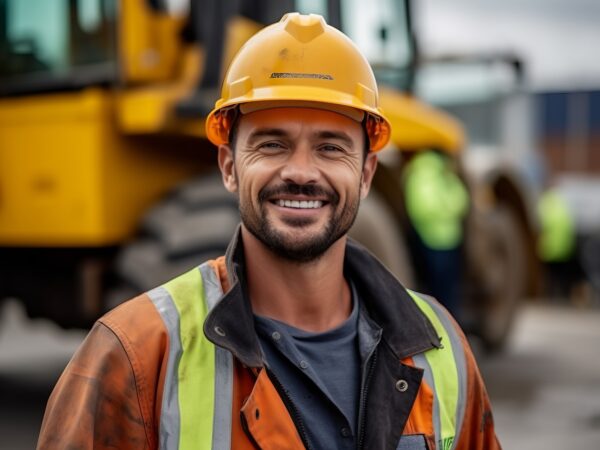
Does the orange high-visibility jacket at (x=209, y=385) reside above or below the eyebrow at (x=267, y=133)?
below

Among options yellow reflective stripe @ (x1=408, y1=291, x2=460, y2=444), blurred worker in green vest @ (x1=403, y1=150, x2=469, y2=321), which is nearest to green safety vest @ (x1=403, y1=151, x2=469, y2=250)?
blurred worker in green vest @ (x1=403, y1=150, x2=469, y2=321)

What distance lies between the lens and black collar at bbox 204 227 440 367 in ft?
5.97

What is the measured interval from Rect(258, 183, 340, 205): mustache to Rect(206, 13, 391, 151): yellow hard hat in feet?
0.58

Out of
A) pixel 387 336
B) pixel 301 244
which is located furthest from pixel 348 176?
pixel 387 336

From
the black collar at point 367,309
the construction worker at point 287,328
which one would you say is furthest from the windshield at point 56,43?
the black collar at point 367,309

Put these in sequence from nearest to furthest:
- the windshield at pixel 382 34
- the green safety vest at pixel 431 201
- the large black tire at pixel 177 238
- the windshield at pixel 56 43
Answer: the large black tire at pixel 177 238 < the windshield at pixel 56 43 < the windshield at pixel 382 34 < the green safety vest at pixel 431 201

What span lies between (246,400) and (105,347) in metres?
0.29

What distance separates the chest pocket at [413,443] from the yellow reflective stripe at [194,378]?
1.38ft

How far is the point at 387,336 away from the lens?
2.03 meters

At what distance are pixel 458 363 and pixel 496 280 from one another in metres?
6.68

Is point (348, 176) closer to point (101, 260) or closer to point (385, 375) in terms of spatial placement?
point (385, 375)

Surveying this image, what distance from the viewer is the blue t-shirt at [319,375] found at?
1.86 metres

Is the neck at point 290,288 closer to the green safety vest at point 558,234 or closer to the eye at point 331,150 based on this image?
the eye at point 331,150

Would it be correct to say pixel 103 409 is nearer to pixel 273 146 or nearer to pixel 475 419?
pixel 273 146
